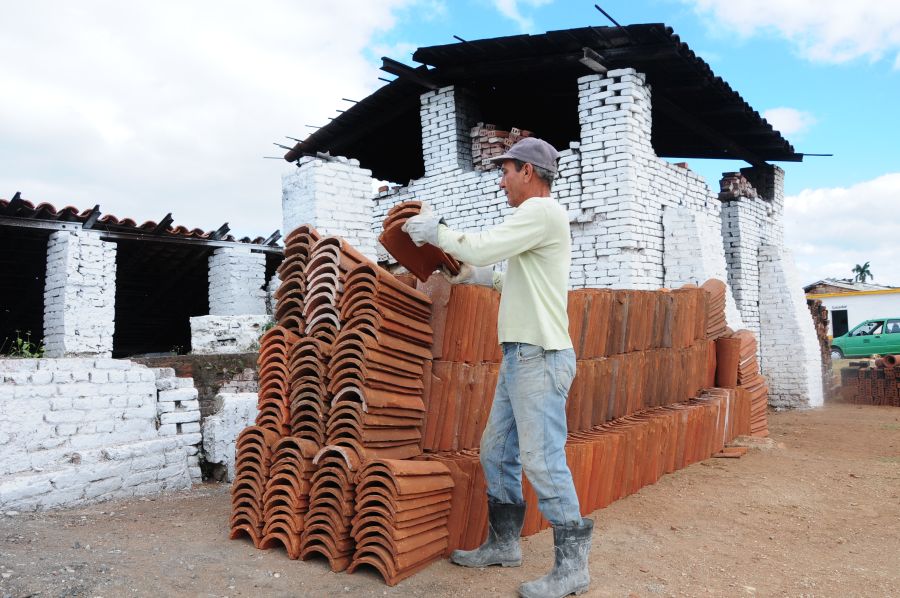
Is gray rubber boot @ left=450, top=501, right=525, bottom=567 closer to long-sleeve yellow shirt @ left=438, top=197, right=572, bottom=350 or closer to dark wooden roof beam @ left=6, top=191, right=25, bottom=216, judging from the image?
long-sleeve yellow shirt @ left=438, top=197, right=572, bottom=350

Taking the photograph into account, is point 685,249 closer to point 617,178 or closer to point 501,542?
point 617,178

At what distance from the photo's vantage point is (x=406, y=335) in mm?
3531

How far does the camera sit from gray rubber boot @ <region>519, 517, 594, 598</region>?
285 cm

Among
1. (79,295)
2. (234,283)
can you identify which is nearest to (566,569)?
(79,295)

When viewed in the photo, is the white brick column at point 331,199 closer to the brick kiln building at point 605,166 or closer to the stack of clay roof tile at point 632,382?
the brick kiln building at point 605,166

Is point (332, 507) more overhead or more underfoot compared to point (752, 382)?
more underfoot

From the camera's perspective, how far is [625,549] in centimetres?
357

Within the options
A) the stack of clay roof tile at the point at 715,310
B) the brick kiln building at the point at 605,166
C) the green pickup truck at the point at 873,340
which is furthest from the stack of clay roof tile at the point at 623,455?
the green pickup truck at the point at 873,340

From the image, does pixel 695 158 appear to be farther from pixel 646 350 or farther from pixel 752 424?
pixel 646 350

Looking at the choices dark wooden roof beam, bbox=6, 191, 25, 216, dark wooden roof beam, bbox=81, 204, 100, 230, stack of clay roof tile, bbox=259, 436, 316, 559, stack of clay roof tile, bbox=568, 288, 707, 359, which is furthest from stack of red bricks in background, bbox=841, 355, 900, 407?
dark wooden roof beam, bbox=6, 191, 25, 216

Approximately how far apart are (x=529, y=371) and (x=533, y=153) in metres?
1.05

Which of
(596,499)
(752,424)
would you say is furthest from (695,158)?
(596,499)

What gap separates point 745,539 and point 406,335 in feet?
7.79

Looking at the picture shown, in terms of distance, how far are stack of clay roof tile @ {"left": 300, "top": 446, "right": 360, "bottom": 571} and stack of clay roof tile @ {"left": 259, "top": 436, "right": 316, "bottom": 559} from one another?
5 centimetres
